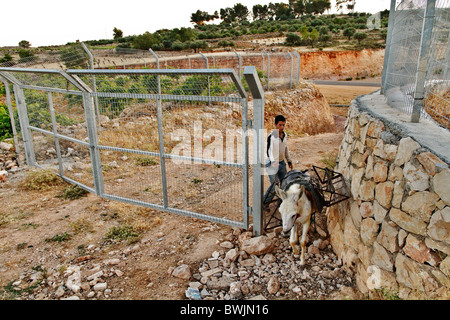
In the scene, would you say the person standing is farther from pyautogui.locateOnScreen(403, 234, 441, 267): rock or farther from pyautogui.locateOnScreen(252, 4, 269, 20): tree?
pyautogui.locateOnScreen(252, 4, 269, 20): tree

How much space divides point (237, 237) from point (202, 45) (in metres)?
33.7

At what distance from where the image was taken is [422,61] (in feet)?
11.3

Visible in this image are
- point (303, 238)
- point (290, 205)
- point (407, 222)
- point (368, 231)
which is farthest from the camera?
point (303, 238)

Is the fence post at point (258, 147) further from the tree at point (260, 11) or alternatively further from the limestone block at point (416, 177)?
the tree at point (260, 11)

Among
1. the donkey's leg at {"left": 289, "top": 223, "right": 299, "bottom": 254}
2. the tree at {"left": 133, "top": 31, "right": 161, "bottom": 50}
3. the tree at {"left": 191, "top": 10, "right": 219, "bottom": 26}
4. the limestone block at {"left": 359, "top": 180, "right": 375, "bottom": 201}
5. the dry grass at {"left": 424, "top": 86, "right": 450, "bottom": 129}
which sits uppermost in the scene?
the tree at {"left": 191, "top": 10, "right": 219, "bottom": 26}

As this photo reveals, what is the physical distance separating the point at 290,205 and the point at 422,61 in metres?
2.11

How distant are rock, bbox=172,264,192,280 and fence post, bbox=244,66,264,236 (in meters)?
1.13

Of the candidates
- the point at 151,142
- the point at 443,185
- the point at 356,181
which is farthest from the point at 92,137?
the point at 443,185

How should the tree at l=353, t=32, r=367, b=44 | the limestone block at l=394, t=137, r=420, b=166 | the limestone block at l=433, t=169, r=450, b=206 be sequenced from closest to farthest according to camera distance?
the limestone block at l=433, t=169, r=450, b=206
the limestone block at l=394, t=137, r=420, b=166
the tree at l=353, t=32, r=367, b=44

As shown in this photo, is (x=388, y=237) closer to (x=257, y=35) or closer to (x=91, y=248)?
(x=91, y=248)

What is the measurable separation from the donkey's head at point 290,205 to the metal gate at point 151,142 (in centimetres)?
72

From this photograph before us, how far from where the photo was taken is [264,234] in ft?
15.8

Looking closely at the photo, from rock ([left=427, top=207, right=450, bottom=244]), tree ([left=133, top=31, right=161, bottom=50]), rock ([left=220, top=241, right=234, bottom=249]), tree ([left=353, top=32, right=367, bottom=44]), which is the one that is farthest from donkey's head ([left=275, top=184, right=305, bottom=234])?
tree ([left=353, top=32, right=367, bottom=44])

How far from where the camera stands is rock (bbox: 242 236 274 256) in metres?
4.43
